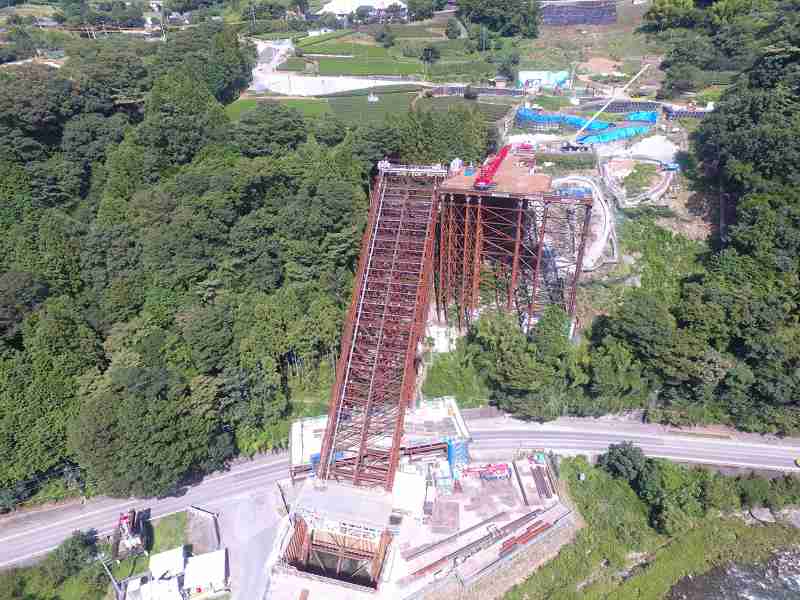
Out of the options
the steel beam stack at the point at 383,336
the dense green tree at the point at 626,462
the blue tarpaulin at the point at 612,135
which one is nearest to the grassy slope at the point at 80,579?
the steel beam stack at the point at 383,336

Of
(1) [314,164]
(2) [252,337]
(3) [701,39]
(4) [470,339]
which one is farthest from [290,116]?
(3) [701,39]

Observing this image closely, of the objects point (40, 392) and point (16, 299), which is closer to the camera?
point (40, 392)

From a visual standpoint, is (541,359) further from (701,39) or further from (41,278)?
(701,39)

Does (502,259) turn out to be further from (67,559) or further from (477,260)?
(67,559)

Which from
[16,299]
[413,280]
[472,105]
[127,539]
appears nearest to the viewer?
[127,539]

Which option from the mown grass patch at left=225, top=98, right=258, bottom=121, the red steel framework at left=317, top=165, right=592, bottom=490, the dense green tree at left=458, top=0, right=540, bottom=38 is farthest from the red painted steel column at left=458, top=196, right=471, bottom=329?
the dense green tree at left=458, top=0, right=540, bottom=38

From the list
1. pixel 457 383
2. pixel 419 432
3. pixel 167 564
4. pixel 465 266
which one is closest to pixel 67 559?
pixel 167 564

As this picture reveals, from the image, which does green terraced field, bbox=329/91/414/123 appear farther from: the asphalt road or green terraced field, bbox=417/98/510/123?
the asphalt road
